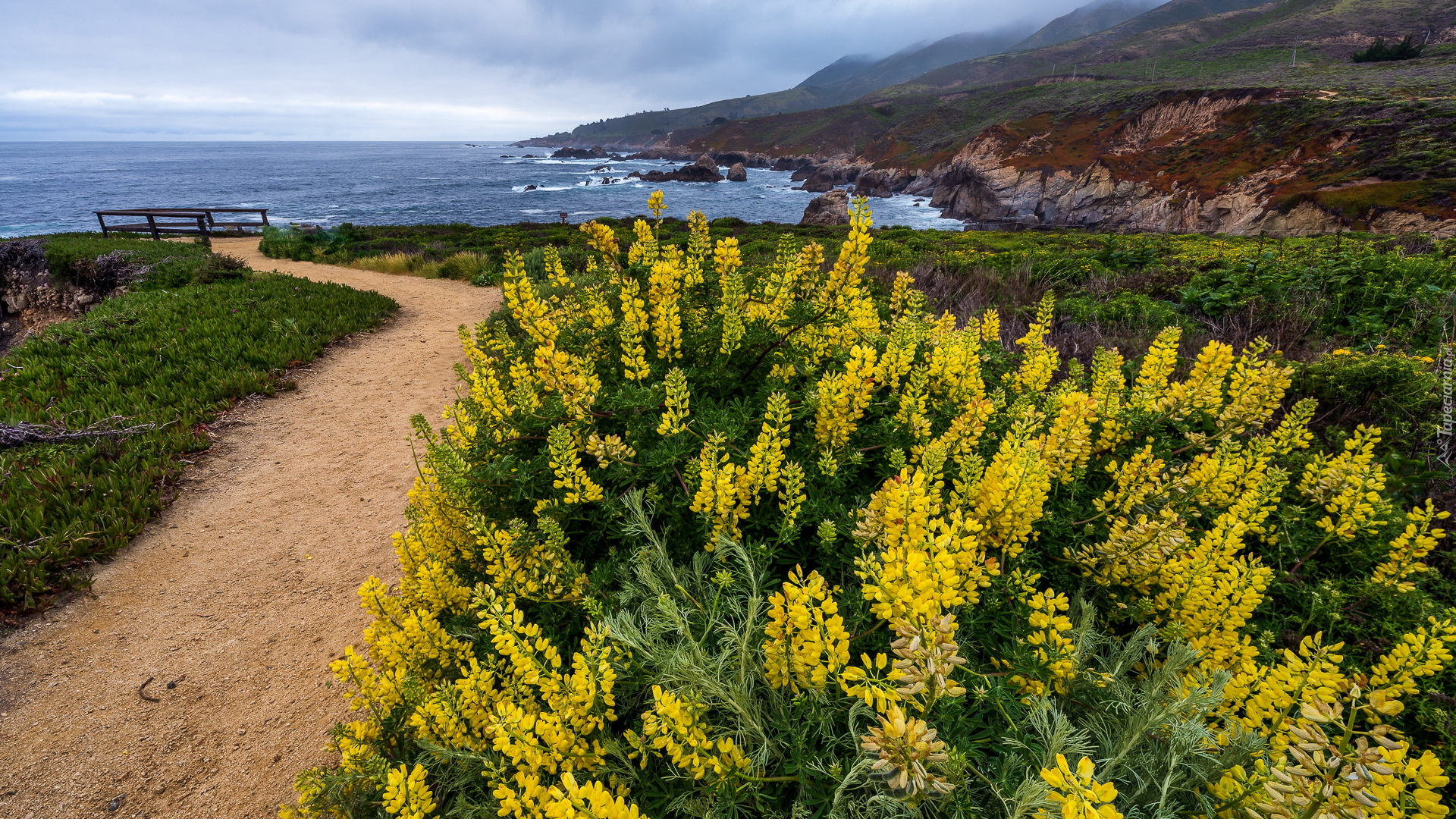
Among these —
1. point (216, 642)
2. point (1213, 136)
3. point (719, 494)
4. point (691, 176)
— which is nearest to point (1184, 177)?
point (1213, 136)

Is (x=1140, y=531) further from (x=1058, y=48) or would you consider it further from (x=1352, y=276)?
(x=1058, y=48)

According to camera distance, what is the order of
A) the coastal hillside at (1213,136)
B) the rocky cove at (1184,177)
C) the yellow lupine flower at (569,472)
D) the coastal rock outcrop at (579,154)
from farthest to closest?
the coastal rock outcrop at (579,154), the coastal hillside at (1213,136), the rocky cove at (1184,177), the yellow lupine flower at (569,472)

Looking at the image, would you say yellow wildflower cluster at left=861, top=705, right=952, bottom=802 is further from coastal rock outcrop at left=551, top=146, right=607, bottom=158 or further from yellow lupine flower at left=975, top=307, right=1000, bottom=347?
coastal rock outcrop at left=551, top=146, right=607, bottom=158

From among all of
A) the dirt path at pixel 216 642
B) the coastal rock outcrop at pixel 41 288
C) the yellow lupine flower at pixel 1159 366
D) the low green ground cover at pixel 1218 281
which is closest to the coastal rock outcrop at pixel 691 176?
the coastal rock outcrop at pixel 41 288

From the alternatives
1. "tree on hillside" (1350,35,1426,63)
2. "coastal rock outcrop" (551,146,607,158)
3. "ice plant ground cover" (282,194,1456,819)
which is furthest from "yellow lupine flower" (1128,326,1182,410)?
"coastal rock outcrop" (551,146,607,158)

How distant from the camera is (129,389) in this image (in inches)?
263

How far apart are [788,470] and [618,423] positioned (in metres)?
1.19

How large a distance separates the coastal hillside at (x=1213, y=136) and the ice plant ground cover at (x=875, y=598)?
2171cm

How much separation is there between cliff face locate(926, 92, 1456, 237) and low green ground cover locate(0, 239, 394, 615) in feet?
85.7

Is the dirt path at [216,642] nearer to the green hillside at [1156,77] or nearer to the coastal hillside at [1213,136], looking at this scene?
the coastal hillside at [1213,136]

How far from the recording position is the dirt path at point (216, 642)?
289cm

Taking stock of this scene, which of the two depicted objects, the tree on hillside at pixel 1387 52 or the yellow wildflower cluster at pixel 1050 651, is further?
the tree on hillside at pixel 1387 52

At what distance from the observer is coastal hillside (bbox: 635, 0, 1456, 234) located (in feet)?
71.4

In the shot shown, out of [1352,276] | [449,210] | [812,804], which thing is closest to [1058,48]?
[449,210]
